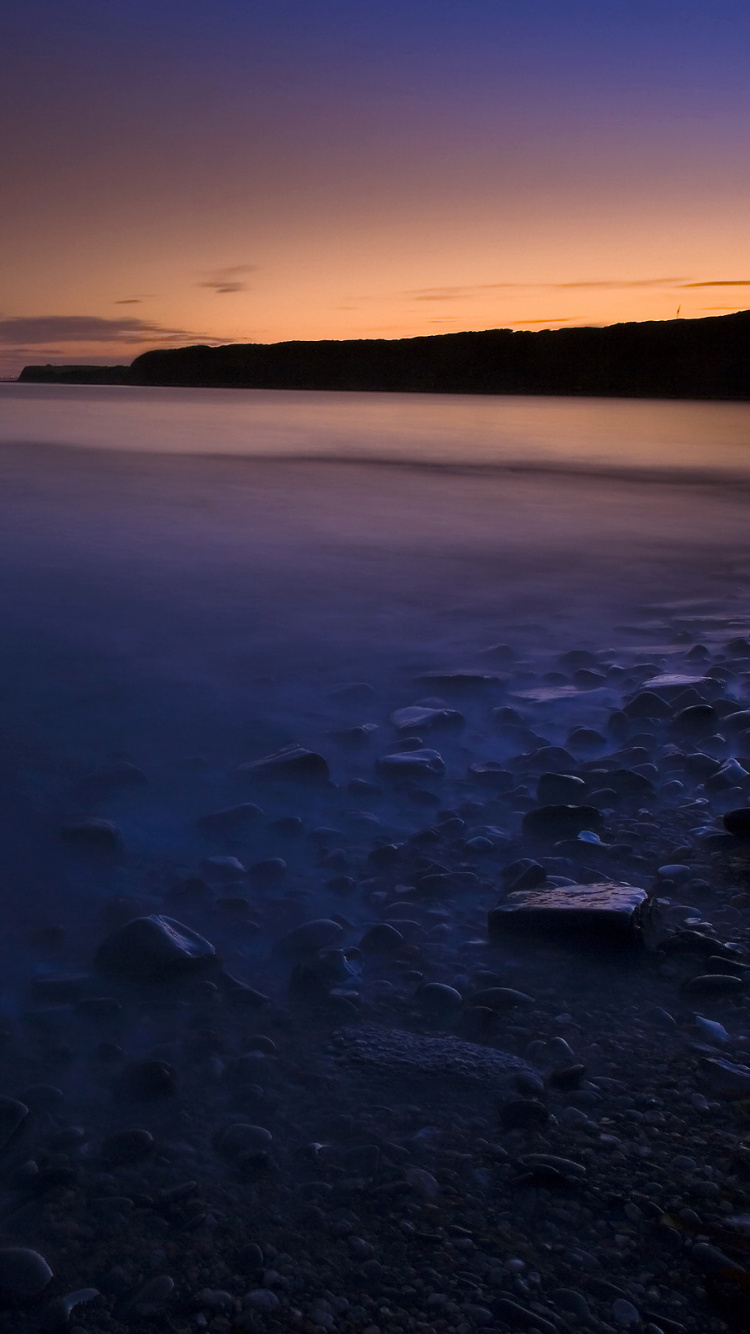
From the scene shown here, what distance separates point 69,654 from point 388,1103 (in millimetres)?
3397

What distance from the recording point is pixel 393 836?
2629 mm

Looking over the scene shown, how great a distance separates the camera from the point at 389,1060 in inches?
67.2

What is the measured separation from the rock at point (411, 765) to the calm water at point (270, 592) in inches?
13.4

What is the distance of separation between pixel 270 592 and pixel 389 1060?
4.75 metres

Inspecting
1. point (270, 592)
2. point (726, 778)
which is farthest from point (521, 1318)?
point (270, 592)

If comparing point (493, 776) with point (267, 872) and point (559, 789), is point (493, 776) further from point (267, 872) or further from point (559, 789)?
point (267, 872)

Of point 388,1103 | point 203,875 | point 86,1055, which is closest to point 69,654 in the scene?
point 203,875

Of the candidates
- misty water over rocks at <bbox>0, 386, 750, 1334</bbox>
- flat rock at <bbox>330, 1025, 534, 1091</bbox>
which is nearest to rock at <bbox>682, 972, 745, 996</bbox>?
misty water over rocks at <bbox>0, 386, 750, 1334</bbox>

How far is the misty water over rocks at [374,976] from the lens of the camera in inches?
50.0

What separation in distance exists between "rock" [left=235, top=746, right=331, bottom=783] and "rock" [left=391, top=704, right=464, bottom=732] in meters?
0.54

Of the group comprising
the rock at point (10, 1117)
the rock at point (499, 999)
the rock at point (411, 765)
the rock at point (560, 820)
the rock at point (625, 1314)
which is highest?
the rock at point (411, 765)

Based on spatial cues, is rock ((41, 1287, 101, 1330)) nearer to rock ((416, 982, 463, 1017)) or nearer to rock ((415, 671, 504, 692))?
rock ((416, 982, 463, 1017))

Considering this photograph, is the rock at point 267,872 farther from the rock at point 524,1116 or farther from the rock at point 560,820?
the rock at point 524,1116

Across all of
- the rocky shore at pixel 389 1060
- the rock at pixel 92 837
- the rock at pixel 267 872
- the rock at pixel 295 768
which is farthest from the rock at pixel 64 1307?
the rock at pixel 295 768
